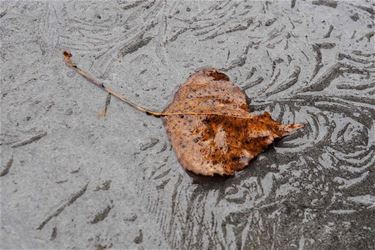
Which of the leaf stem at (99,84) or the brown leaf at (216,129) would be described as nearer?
the brown leaf at (216,129)

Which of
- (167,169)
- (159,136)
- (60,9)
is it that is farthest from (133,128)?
(60,9)

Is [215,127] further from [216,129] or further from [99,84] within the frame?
[99,84]

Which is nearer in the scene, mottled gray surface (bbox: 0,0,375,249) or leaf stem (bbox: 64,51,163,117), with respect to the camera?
mottled gray surface (bbox: 0,0,375,249)

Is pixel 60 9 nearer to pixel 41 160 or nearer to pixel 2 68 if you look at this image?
pixel 2 68

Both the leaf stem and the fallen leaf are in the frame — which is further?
the leaf stem
